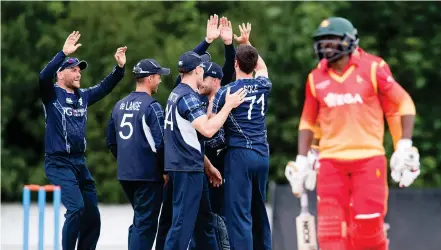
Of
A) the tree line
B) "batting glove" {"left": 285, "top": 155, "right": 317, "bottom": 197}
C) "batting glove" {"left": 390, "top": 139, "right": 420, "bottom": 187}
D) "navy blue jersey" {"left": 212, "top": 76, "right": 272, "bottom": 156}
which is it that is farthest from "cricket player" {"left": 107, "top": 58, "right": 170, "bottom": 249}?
the tree line

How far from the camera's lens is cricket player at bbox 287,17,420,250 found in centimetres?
845

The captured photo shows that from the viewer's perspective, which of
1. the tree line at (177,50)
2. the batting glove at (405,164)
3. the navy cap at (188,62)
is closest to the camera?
the batting glove at (405,164)

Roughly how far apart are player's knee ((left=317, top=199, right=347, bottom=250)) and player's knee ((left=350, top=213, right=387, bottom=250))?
0.09 m

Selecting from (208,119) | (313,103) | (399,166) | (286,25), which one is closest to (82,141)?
(208,119)

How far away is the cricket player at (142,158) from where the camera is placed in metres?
10.2

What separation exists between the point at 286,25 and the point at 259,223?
11583mm

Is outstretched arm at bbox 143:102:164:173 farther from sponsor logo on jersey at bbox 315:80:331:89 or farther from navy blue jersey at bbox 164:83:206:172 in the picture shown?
sponsor logo on jersey at bbox 315:80:331:89

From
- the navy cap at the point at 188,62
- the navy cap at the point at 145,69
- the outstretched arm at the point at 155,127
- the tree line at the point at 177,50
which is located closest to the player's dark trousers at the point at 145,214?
the outstretched arm at the point at 155,127

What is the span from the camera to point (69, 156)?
1083cm

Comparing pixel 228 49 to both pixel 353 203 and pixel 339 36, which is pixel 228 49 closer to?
pixel 339 36

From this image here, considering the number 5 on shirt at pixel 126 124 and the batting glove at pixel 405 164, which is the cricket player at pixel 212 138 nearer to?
the number 5 on shirt at pixel 126 124

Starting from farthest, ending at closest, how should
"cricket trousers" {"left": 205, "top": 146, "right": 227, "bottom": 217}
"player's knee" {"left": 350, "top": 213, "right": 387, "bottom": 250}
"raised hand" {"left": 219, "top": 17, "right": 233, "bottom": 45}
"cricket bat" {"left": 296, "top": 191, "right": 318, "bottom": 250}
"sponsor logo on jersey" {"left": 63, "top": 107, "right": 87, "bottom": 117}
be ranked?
"sponsor logo on jersey" {"left": 63, "top": 107, "right": 87, "bottom": 117} < "raised hand" {"left": 219, "top": 17, "right": 233, "bottom": 45} < "cricket trousers" {"left": 205, "top": 146, "right": 227, "bottom": 217} < "cricket bat" {"left": 296, "top": 191, "right": 318, "bottom": 250} < "player's knee" {"left": 350, "top": 213, "right": 387, "bottom": 250}

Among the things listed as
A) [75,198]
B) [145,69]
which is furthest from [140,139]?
[75,198]

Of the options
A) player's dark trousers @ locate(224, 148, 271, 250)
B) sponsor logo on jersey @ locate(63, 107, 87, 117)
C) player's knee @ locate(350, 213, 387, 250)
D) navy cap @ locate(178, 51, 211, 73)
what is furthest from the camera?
sponsor logo on jersey @ locate(63, 107, 87, 117)
